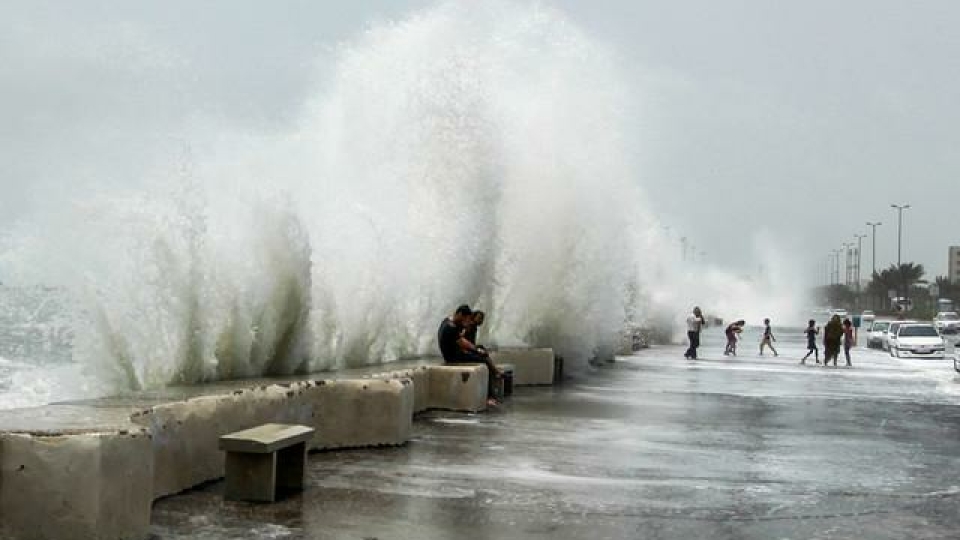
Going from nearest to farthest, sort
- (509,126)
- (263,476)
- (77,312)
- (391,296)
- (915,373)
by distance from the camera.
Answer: (263,476)
(77,312)
(391,296)
(509,126)
(915,373)

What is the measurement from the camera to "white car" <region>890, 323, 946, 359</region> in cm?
3294

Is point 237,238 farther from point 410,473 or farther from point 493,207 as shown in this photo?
point 493,207

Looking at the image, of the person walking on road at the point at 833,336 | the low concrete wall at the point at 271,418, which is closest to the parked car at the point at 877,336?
the person walking on road at the point at 833,336

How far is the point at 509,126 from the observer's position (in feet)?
68.6

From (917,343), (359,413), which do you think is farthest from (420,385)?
(917,343)

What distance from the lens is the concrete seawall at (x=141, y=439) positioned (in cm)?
546

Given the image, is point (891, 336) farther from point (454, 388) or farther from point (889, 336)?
point (454, 388)

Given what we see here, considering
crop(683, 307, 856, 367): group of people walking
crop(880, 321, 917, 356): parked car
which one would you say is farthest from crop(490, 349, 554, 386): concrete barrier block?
crop(880, 321, 917, 356): parked car

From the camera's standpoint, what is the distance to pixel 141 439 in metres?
5.83

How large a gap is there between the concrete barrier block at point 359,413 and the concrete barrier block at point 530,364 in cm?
717

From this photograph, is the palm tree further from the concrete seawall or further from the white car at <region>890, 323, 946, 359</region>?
the concrete seawall

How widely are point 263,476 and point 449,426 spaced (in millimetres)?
4705

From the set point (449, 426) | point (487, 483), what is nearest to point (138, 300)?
point (449, 426)

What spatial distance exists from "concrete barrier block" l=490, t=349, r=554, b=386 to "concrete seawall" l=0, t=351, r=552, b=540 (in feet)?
19.8
